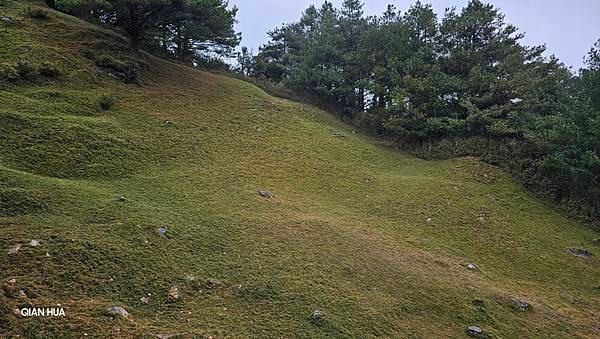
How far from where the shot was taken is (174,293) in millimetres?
6785

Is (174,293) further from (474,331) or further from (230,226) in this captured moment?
(474,331)

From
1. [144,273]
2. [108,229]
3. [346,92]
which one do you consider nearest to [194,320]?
[144,273]

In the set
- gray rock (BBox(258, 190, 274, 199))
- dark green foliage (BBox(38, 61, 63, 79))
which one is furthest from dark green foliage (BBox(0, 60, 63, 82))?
gray rock (BBox(258, 190, 274, 199))

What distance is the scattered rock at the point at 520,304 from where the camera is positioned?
8961 mm

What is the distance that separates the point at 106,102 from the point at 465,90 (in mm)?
18221

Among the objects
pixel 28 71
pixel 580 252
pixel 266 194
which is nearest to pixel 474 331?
pixel 266 194

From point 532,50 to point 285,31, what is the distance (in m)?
22.1

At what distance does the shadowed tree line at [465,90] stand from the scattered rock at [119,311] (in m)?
15.8

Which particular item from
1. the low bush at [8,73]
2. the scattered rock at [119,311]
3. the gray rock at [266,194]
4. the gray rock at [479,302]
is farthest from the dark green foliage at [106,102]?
the gray rock at [479,302]

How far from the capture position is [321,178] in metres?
15.4

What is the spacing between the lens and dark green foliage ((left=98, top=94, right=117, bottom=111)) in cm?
1493

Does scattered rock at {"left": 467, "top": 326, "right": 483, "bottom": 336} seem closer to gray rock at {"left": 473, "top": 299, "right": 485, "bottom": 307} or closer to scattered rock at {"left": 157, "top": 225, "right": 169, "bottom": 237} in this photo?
gray rock at {"left": 473, "top": 299, "right": 485, "bottom": 307}

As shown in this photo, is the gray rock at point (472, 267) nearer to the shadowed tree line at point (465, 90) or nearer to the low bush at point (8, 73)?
the shadowed tree line at point (465, 90)

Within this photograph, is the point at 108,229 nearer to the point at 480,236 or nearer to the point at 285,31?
the point at 480,236
